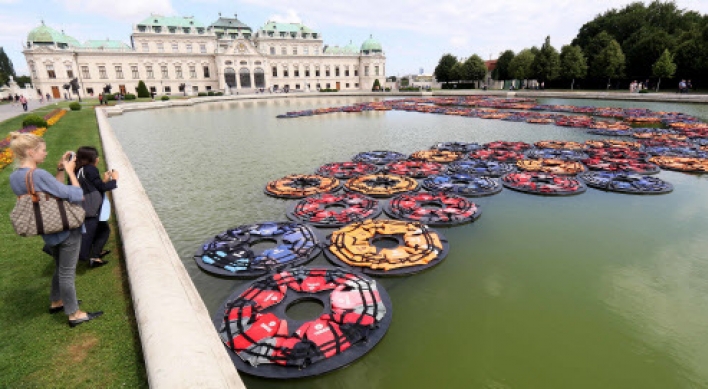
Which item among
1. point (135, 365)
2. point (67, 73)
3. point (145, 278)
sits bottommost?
point (135, 365)

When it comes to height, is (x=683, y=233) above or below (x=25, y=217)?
below

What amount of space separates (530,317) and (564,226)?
188 inches

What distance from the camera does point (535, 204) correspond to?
11539 mm

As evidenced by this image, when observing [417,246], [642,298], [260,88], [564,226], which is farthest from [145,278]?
[260,88]

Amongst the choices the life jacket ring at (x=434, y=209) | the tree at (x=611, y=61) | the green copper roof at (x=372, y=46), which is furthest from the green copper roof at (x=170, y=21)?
the life jacket ring at (x=434, y=209)

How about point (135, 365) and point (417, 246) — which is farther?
point (417, 246)

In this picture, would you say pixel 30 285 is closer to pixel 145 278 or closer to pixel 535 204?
pixel 145 278

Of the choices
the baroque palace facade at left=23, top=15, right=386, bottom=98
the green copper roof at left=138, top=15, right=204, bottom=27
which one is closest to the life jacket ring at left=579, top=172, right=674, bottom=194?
the baroque palace facade at left=23, top=15, right=386, bottom=98

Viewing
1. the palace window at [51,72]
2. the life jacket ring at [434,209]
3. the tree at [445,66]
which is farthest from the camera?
the tree at [445,66]

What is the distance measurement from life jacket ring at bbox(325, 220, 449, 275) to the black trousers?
182 inches

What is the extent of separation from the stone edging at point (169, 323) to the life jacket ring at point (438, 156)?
12.5m

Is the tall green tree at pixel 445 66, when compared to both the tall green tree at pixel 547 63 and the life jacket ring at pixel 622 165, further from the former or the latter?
the life jacket ring at pixel 622 165

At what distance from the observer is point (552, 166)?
15.6 metres

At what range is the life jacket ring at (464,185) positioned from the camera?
40.8 ft
